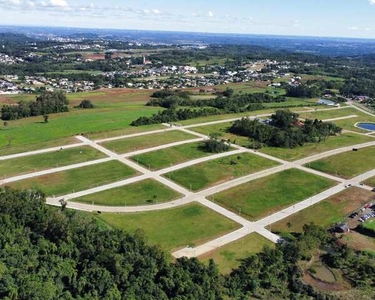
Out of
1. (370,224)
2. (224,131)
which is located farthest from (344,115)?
(370,224)

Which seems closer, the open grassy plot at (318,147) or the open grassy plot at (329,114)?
the open grassy plot at (318,147)

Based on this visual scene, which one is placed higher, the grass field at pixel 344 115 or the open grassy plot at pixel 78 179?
the grass field at pixel 344 115

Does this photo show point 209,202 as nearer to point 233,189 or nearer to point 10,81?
point 233,189

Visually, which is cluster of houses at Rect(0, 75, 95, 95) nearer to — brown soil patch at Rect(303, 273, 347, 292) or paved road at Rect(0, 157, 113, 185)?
paved road at Rect(0, 157, 113, 185)

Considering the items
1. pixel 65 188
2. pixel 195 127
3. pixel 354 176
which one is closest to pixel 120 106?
pixel 195 127

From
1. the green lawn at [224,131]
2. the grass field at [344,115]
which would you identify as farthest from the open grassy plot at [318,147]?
the grass field at [344,115]

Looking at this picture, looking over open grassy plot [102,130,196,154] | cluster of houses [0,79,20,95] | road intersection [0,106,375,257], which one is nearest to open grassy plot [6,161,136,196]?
road intersection [0,106,375,257]

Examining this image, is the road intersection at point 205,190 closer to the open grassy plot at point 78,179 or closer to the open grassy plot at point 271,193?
the open grassy plot at point 271,193

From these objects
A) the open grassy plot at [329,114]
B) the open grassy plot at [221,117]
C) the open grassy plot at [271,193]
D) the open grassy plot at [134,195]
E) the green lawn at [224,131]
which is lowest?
the open grassy plot at [134,195]
